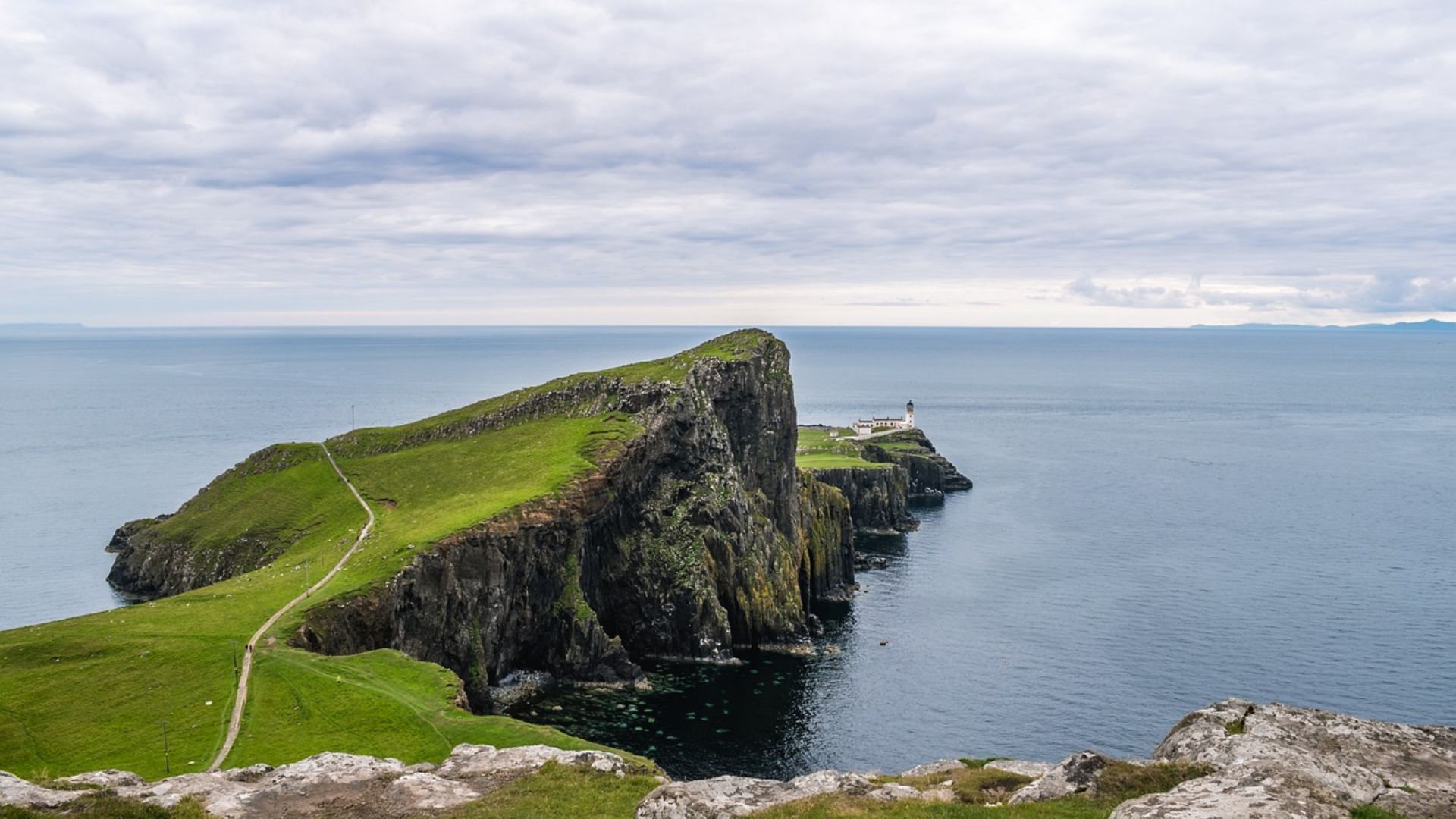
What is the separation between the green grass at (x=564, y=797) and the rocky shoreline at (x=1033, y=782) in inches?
28.2

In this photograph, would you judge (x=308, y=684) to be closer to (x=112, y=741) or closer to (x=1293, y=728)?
(x=112, y=741)

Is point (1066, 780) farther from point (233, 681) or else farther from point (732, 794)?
point (233, 681)

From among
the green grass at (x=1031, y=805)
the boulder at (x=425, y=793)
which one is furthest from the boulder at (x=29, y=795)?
the green grass at (x=1031, y=805)

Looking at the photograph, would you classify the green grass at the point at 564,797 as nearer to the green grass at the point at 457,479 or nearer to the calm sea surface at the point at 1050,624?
the calm sea surface at the point at 1050,624

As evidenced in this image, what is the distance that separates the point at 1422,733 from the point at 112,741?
59.0m

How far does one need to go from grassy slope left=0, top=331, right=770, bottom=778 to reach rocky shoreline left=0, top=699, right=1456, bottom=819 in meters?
9.23

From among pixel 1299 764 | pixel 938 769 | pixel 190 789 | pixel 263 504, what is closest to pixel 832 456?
pixel 263 504

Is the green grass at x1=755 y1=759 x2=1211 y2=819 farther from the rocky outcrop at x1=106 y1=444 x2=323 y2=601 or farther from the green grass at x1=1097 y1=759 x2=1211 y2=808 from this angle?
the rocky outcrop at x1=106 y1=444 x2=323 y2=601

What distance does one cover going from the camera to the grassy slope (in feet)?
167

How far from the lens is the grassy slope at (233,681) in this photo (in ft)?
167

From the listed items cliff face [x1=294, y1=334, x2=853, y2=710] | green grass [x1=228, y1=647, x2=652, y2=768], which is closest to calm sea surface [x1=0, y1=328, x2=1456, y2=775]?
cliff face [x1=294, y1=334, x2=853, y2=710]

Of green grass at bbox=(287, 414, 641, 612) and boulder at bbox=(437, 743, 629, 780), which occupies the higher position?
green grass at bbox=(287, 414, 641, 612)

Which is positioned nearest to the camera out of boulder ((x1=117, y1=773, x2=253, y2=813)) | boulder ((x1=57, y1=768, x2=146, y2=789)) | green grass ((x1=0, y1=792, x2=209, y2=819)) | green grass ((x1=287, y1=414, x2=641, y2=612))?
green grass ((x1=0, y1=792, x2=209, y2=819))

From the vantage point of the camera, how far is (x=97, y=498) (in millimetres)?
155750
